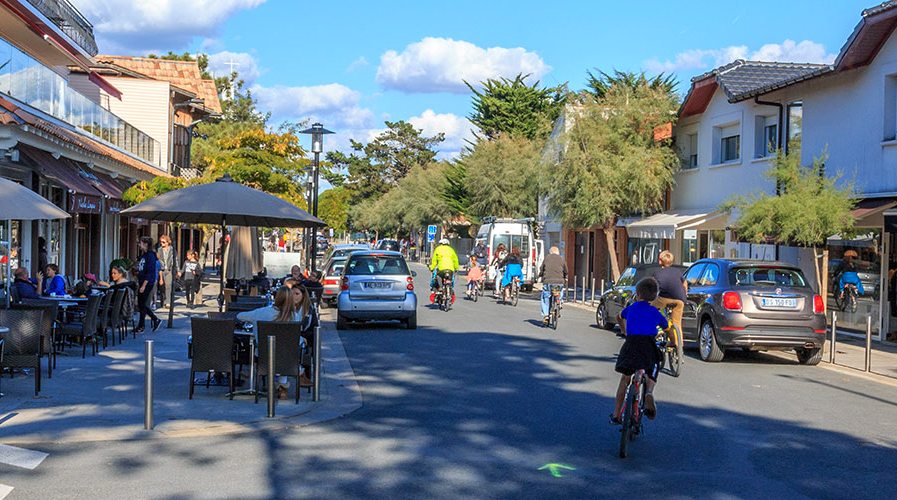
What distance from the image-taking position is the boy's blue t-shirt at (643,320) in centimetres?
805

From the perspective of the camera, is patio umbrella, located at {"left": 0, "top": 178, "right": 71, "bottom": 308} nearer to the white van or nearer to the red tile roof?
the white van

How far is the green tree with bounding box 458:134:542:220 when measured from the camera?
50938 millimetres

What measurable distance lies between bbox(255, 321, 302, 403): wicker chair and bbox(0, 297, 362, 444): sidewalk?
402mm

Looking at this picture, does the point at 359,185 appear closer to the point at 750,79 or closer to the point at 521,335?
the point at 750,79

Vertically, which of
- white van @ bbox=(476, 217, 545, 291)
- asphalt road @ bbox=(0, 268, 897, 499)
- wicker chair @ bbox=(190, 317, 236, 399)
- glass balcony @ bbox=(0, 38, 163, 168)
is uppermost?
glass balcony @ bbox=(0, 38, 163, 168)

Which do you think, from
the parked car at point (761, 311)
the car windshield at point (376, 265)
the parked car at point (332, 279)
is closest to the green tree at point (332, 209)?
the parked car at point (332, 279)

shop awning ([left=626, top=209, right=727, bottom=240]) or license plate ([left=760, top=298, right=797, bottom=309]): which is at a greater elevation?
shop awning ([left=626, top=209, right=727, bottom=240])

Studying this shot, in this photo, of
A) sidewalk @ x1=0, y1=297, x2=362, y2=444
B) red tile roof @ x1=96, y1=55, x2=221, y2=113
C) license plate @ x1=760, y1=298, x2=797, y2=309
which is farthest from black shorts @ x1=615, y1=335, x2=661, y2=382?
red tile roof @ x1=96, y1=55, x2=221, y2=113

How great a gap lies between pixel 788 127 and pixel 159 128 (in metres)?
24.5

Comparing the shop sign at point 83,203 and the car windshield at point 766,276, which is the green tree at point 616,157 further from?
the shop sign at point 83,203

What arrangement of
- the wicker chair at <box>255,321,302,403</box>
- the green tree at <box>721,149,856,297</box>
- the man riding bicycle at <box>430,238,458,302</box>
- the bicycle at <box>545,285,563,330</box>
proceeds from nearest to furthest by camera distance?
1. the wicker chair at <box>255,321,302,403</box>
2. the green tree at <box>721,149,856,297</box>
3. the bicycle at <box>545,285,563,330</box>
4. the man riding bicycle at <box>430,238,458,302</box>

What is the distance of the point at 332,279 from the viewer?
24375 millimetres

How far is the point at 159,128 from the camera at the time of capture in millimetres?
36906

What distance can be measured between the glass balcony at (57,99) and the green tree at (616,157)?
1398 centimetres
